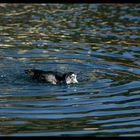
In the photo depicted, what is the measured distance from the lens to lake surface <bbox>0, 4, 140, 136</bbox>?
32.1 ft

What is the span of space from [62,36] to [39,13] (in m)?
4.52

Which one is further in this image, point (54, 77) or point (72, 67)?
point (72, 67)

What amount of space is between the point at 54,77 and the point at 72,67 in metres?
1.92

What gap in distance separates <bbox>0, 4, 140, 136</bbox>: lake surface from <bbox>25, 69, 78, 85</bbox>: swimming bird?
0.14m

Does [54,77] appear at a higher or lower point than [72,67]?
higher

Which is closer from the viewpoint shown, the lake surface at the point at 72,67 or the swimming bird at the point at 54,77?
the lake surface at the point at 72,67

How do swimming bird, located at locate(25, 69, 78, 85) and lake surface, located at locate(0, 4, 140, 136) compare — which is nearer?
lake surface, located at locate(0, 4, 140, 136)

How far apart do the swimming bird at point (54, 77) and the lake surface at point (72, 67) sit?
137 mm

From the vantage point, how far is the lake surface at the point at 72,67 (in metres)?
9.79

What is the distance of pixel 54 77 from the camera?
1270 cm

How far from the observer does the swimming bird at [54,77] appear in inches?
492

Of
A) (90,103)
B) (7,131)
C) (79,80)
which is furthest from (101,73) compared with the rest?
(7,131)

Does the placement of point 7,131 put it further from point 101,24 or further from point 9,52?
point 101,24

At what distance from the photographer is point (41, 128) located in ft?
30.9
